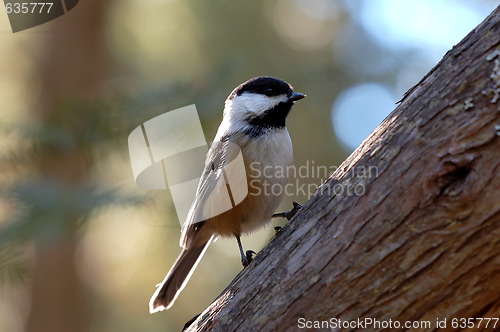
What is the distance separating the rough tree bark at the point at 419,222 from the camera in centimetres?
100

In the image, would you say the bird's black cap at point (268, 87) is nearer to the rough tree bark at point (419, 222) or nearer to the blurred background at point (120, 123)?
the blurred background at point (120, 123)

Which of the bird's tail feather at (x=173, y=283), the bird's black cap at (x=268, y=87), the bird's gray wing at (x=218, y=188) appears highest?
the bird's black cap at (x=268, y=87)

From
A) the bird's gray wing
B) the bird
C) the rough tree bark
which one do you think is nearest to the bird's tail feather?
the bird

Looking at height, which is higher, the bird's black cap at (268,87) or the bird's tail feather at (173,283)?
the bird's black cap at (268,87)

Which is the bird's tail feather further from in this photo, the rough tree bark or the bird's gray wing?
the rough tree bark

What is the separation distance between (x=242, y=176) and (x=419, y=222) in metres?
1.03

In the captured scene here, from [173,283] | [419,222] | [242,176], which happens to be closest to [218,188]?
[242,176]

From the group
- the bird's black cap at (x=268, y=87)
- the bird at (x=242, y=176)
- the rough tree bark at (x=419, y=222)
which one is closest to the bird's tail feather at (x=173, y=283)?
the bird at (x=242, y=176)

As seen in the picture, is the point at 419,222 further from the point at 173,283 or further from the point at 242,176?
the point at 173,283

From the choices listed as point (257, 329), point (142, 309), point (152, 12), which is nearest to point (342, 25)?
point (152, 12)

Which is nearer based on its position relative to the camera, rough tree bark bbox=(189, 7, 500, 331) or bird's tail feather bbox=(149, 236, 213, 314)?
rough tree bark bbox=(189, 7, 500, 331)

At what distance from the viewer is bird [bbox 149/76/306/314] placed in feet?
6.61

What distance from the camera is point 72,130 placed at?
74.8 inches

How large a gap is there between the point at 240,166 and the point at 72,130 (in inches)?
28.6
